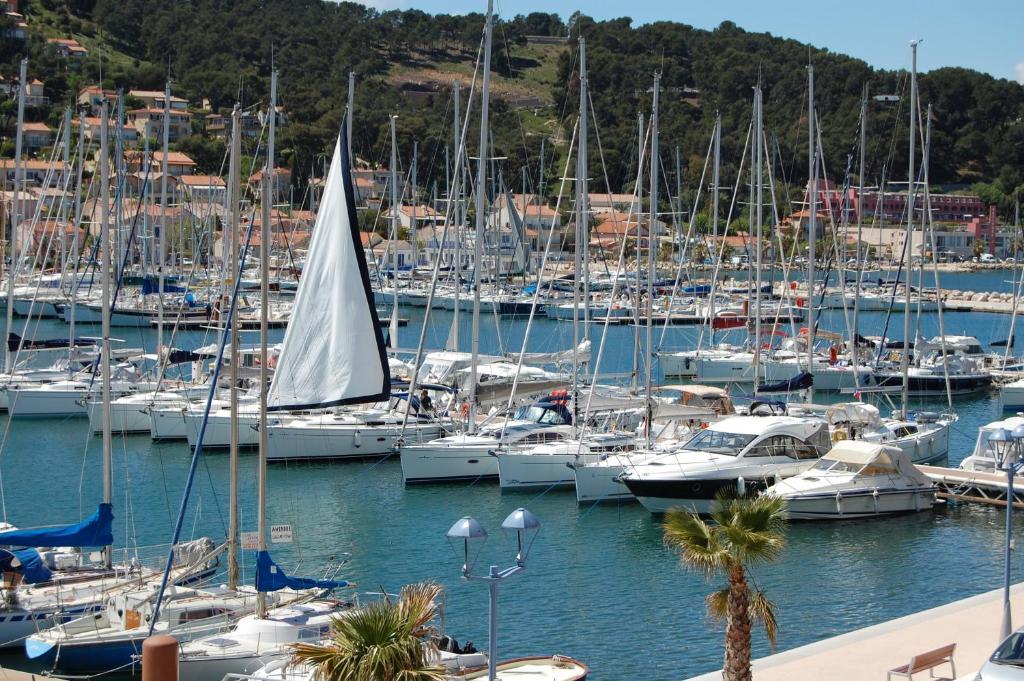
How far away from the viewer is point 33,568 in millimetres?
20453

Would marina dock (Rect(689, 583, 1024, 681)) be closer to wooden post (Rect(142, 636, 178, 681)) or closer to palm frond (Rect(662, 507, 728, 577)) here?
palm frond (Rect(662, 507, 728, 577))

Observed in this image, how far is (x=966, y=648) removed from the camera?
17.8m

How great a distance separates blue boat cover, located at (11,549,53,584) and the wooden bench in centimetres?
1235

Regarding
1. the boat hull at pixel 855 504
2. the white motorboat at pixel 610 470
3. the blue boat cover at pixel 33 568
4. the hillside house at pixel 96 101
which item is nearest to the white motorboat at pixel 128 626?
the blue boat cover at pixel 33 568

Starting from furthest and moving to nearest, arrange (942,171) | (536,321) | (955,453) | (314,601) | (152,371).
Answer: (942,171) < (536,321) < (152,371) < (955,453) < (314,601)

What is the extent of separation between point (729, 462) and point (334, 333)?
33.0 feet

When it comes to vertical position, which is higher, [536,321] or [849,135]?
[849,135]

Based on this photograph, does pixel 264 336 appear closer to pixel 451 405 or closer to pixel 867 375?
pixel 451 405

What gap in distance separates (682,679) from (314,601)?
5334mm

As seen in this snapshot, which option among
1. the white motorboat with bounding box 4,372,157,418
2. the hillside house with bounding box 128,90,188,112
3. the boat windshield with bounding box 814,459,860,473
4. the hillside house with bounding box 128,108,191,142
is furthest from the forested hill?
the boat windshield with bounding box 814,459,860,473

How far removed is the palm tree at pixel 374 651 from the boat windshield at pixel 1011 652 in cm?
563

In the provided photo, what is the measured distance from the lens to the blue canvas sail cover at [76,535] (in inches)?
797

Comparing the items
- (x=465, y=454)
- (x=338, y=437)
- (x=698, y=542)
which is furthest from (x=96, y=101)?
(x=698, y=542)

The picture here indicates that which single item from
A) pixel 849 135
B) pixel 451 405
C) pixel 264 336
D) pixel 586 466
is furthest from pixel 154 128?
pixel 264 336
